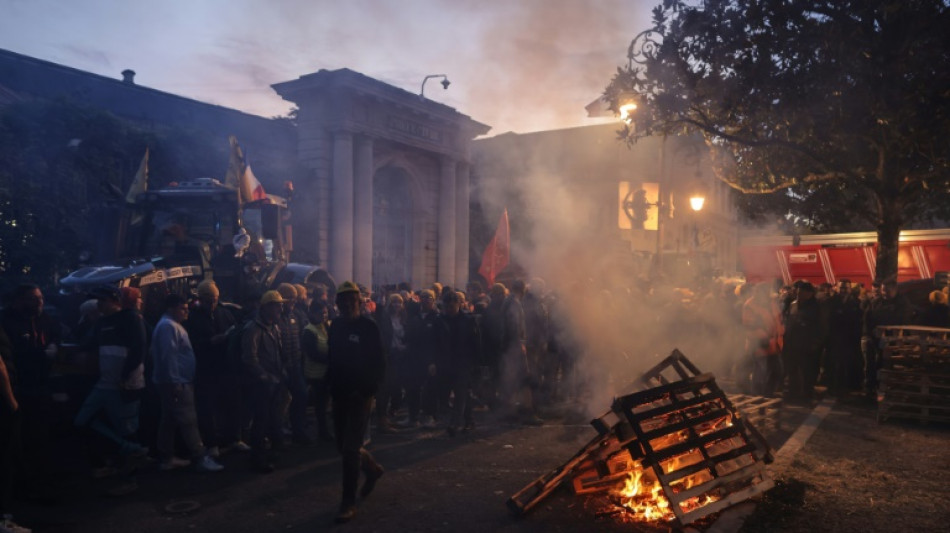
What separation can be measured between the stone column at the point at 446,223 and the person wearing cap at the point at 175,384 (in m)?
17.1

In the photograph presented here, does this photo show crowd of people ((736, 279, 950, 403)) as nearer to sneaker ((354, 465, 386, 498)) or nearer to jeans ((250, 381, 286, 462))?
sneaker ((354, 465, 386, 498))

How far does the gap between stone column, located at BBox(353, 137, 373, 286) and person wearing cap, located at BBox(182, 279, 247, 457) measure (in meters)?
12.6

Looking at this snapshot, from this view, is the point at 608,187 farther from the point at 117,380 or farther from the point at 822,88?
the point at 117,380

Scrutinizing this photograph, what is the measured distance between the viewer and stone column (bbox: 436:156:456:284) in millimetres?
23516

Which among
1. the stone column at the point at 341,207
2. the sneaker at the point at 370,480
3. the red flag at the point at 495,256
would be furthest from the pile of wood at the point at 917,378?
the stone column at the point at 341,207

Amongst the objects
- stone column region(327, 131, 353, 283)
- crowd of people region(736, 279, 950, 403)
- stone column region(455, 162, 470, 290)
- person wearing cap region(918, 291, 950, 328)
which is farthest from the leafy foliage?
person wearing cap region(918, 291, 950, 328)

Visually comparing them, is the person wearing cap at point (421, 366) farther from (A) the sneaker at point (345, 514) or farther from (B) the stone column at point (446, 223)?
(B) the stone column at point (446, 223)

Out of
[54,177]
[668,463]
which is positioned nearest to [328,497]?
[668,463]

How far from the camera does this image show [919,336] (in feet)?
28.3

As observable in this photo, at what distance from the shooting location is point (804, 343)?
10.5m

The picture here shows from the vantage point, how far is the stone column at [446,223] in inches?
926

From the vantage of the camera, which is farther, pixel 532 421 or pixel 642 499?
pixel 532 421

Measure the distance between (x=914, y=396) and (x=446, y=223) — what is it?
16810 millimetres

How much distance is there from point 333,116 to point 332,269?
14.6ft
